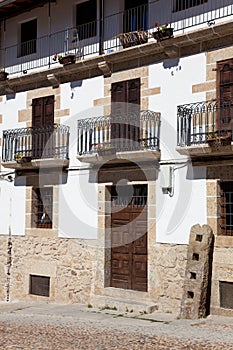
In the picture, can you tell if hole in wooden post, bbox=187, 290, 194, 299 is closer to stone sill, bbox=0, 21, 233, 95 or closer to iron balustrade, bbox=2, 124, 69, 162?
iron balustrade, bbox=2, 124, 69, 162

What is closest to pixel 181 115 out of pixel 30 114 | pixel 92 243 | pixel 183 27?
pixel 183 27

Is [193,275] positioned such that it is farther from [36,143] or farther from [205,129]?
[36,143]

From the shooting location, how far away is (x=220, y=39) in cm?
1289

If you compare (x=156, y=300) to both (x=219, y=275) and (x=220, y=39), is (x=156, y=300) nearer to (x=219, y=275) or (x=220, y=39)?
(x=219, y=275)

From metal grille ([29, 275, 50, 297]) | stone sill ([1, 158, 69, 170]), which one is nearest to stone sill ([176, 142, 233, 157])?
stone sill ([1, 158, 69, 170])

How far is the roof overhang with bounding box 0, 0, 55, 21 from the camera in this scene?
54.5 ft

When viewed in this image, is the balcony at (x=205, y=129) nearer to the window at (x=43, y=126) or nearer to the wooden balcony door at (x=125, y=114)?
the wooden balcony door at (x=125, y=114)

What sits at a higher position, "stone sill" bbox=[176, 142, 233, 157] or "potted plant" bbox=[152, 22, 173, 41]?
"potted plant" bbox=[152, 22, 173, 41]

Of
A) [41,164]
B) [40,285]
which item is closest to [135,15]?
[41,164]

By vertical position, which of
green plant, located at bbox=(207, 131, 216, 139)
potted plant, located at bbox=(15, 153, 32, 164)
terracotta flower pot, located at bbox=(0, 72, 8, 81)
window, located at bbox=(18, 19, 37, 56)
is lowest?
potted plant, located at bbox=(15, 153, 32, 164)

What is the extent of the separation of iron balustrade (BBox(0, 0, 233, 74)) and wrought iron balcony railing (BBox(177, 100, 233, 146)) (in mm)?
1998

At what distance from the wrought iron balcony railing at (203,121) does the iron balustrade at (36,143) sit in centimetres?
398

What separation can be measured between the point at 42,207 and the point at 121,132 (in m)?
3.98

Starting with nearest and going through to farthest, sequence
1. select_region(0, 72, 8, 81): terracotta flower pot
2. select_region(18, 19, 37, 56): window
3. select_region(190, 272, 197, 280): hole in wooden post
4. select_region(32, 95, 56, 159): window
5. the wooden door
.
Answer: select_region(190, 272, 197, 280): hole in wooden post, the wooden door, select_region(32, 95, 56, 159): window, select_region(18, 19, 37, 56): window, select_region(0, 72, 8, 81): terracotta flower pot
